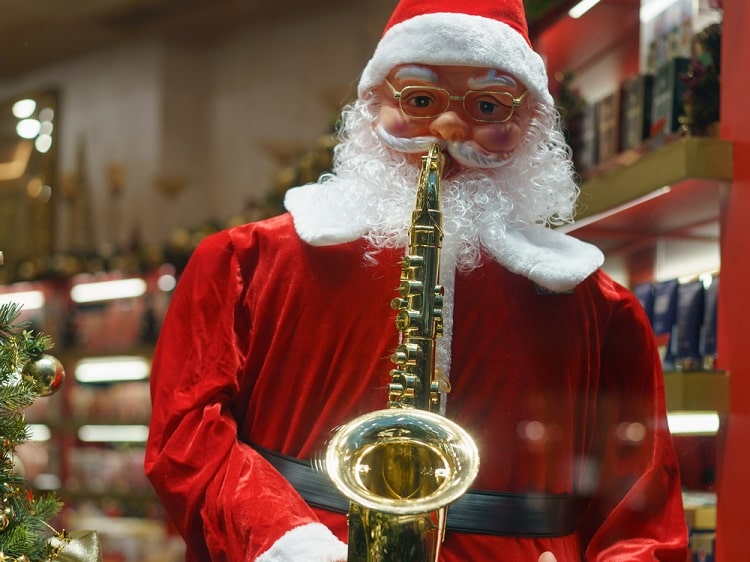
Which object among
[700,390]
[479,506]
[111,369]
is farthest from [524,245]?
[111,369]

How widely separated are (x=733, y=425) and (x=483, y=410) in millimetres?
532

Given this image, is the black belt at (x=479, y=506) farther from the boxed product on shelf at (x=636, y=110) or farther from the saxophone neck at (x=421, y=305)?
the boxed product on shelf at (x=636, y=110)

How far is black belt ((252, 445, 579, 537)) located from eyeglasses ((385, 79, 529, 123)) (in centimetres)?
55

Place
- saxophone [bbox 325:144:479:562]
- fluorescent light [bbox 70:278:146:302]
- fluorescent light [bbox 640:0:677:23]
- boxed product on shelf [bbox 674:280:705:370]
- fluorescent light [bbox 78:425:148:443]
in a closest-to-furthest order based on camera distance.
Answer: saxophone [bbox 325:144:479:562]
boxed product on shelf [bbox 674:280:705:370]
fluorescent light [bbox 640:0:677:23]
fluorescent light [bbox 70:278:146:302]
fluorescent light [bbox 78:425:148:443]

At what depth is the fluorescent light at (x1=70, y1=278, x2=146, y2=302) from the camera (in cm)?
435

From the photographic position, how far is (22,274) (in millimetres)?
3818

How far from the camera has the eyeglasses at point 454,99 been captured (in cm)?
A: 170

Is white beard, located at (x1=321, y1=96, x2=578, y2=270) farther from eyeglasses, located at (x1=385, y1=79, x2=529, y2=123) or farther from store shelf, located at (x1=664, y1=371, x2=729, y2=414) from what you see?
store shelf, located at (x1=664, y1=371, x2=729, y2=414)

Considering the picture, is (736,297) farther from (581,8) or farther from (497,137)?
(581,8)

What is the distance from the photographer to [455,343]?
1.66m

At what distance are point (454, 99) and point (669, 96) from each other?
0.61 m

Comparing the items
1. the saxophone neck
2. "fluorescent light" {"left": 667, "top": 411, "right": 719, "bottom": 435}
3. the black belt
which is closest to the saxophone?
the saxophone neck

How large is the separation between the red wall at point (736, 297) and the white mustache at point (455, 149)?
1.64 ft

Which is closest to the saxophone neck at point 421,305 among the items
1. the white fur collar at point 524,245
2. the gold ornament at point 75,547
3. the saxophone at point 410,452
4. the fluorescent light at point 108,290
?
the saxophone at point 410,452
